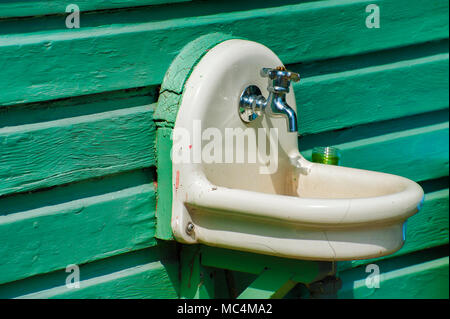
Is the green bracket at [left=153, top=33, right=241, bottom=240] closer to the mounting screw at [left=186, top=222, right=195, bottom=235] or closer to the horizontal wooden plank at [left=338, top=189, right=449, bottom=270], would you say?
the mounting screw at [left=186, top=222, right=195, bottom=235]

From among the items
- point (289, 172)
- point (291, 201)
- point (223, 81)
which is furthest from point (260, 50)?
point (291, 201)

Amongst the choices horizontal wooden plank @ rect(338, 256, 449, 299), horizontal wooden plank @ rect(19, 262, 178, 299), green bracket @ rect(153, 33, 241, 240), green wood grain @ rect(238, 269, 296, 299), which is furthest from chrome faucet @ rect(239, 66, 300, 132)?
horizontal wooden plank @ rect(338, 256, 449, 299)

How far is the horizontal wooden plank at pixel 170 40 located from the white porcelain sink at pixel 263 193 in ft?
0.36

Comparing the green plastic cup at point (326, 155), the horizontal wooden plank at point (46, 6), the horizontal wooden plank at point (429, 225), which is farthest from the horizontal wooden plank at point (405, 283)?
the horizontal wooden plank at point (46, 6)

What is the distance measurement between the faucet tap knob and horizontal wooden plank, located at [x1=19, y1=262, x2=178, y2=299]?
0.58 m

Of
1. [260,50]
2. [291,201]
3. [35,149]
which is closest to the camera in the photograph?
[291,201]

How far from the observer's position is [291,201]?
1.41 metres

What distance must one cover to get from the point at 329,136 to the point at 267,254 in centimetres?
61

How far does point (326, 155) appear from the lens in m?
1.84

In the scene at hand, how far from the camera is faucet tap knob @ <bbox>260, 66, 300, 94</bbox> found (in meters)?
1.57

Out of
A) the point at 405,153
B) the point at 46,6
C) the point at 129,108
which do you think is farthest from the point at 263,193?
the point at 405,153

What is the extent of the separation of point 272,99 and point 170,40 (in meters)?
0.31

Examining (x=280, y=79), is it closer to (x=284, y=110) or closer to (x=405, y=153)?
(x=284, y=110)

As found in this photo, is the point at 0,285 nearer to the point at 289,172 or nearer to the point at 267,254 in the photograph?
the point at 267,254
